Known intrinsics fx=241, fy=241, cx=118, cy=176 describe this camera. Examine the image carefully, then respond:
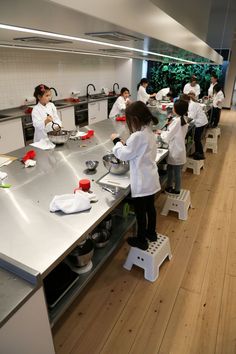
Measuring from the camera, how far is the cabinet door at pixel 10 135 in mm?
3398

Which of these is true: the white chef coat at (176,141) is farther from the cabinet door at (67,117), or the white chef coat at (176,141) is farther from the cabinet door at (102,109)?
the cabinet door at (102,109)

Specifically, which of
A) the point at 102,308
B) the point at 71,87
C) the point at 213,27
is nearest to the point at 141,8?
the point at 102,308

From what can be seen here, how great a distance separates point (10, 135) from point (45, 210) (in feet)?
8.44

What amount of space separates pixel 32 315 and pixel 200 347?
1080 millimetres

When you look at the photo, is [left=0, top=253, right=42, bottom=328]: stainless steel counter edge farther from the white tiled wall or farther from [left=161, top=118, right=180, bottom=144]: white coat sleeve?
the white tiled wall

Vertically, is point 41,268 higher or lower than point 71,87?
lower

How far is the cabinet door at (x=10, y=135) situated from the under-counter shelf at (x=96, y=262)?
217cm

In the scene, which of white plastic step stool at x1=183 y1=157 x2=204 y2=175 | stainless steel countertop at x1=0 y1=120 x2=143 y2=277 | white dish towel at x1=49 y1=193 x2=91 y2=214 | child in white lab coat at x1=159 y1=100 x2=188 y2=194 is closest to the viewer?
stainless steel countertop at x1=0 y1=120 x2=143 y2=277

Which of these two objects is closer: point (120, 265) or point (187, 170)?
point (120, 265)

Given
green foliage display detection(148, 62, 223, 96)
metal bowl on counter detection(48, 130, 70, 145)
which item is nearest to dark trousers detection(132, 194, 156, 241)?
metal bowl on counter detection(48, 130, 70, 145)

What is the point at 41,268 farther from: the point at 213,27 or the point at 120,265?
the point at 213,27

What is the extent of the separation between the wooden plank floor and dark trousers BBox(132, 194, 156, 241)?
34cm

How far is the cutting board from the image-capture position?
1669 millimetres

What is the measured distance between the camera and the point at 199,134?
4.13 meters
